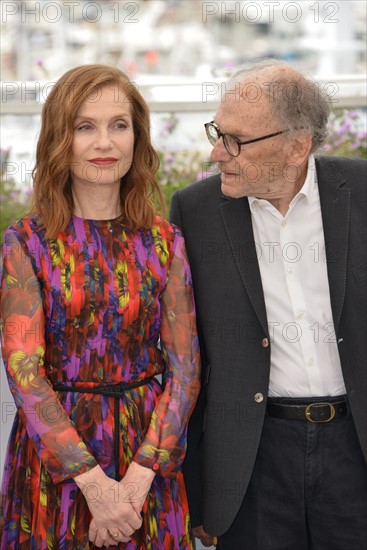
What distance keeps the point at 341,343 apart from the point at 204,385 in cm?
36

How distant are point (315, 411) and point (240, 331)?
0.27m

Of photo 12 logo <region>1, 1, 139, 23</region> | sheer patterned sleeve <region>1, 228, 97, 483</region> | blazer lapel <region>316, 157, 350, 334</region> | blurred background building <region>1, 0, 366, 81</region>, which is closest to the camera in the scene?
sheer patterned sleeve <region>1, 228, 97, 483</region>

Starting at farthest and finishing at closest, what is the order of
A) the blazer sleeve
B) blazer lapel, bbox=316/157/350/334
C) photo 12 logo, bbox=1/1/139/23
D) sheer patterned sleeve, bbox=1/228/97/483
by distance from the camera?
1. photo 12 logo, bbox=1/1/139/23
2. the blazer sleeve
3. blazer lapel, bbox=316/157/350/334
4. sheer patterned sleeve, bbox=1/228/97/483

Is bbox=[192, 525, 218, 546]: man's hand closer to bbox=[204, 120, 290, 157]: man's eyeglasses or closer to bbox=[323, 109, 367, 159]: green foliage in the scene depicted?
bbox=[204, 120, 290, 157]: man's eyeglasses

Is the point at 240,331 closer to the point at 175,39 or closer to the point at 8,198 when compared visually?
the point at 8,198

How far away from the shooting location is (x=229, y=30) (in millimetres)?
35594

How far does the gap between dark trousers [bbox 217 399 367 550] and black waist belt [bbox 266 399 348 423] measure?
1 centimetres

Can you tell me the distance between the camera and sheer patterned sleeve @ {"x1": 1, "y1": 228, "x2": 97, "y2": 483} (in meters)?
1.77

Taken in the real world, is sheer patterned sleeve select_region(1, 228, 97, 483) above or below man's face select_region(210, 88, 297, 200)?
below

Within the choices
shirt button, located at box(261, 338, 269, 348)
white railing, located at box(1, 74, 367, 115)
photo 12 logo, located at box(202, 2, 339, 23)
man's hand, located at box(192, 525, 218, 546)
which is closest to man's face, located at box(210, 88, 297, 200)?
shirt button, located at box(261, 338, 269, 348)

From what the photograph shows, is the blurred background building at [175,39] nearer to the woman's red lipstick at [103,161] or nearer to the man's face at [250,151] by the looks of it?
the man's face at [250,151]

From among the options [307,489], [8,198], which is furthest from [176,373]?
[8,198]

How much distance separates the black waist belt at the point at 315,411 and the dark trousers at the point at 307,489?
0.01 meters

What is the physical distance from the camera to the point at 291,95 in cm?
204
